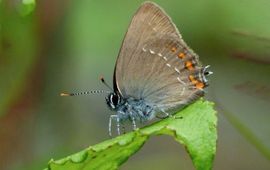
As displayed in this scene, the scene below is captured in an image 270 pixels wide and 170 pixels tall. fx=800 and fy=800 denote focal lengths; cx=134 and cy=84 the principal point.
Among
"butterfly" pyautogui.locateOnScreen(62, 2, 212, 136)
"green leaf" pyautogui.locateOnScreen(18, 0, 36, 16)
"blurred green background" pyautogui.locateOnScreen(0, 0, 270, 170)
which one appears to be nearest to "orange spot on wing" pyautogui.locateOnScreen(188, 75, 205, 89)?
"butterfly" pyautogui.locateOnScreen(62, 2, 212, 136)

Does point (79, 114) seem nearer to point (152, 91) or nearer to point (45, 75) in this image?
point (45, 75)

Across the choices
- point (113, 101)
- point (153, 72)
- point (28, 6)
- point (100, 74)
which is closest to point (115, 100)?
point (113, 101)

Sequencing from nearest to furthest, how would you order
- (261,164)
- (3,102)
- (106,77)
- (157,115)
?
1. (3,102)
2. (157,115)
3. (261,164)
4. (106,77)

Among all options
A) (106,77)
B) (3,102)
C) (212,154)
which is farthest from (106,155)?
(106,77)

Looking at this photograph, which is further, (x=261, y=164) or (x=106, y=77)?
(x=106, y=77)

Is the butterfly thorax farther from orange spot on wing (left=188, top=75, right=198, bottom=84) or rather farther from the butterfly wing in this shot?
orange spot on wing (left=188, top=75, right=198, bottom=84)

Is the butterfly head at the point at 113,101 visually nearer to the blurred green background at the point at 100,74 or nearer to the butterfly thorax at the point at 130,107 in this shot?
the butterfly thorax at the point at 130,107

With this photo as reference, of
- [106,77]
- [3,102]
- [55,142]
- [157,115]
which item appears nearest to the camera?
[3,102]
